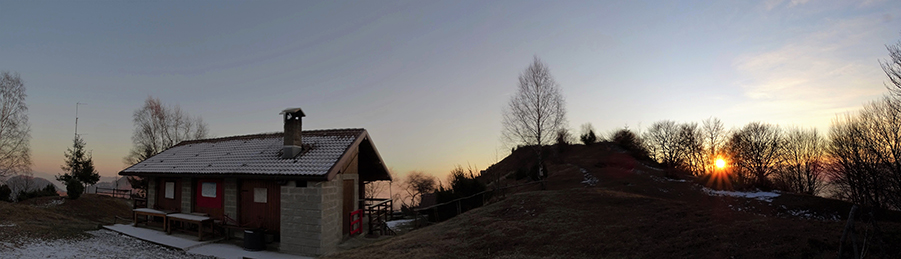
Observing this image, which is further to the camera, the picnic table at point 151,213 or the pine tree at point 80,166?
the pine tree at point 80,166

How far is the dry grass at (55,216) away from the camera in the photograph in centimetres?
1385

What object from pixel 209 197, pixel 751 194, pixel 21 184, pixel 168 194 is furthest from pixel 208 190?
pixel 21 184

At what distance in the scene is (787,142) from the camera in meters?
38.7

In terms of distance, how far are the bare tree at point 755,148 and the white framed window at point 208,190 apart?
43831 millimetres

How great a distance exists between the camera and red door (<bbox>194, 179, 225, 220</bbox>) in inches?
586

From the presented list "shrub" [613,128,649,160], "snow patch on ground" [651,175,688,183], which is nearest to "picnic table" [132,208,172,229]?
"snow patch on ground" [651,175,688,183]

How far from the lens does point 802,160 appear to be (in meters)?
38.1

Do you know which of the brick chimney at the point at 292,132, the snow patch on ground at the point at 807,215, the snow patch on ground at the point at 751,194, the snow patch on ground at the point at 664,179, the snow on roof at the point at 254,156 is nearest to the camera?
the snow patch on ground at the point at 807,215

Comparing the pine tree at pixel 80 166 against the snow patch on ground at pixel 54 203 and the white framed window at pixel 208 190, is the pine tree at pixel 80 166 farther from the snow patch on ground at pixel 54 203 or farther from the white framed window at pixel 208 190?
the white framed window at pixel 208 190

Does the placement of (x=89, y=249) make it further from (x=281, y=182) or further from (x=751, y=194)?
(x=751, y=194)

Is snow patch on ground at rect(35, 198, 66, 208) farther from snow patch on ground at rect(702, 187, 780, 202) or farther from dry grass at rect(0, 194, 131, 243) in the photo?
snow patch on ground at rect(702, 187, 780, 202)

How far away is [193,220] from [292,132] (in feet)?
15.4

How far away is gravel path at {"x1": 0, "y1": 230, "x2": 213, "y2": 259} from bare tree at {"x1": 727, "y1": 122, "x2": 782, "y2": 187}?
1792 inches

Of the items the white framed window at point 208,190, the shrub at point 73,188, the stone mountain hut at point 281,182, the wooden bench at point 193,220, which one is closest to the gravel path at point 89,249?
the wooden bench at point 193,220
